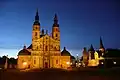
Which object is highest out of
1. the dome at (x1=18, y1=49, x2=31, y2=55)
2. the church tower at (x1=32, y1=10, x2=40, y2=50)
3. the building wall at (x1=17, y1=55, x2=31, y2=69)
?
the church tower at (x1=32, y1=10, x2=40, y2=50)

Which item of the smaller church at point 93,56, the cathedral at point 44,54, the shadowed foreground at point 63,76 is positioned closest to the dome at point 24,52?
the cathedral at point 44,54

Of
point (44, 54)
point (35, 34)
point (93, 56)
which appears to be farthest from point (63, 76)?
point (93, 56)

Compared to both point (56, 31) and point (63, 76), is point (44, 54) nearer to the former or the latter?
point (56, 31)

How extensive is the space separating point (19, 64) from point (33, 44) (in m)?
7.64

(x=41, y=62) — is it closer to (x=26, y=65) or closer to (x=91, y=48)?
(x=26, y=65)

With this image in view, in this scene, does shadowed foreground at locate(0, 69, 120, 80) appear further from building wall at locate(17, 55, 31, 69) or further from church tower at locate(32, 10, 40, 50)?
church tower at locate(32, 10, 40, 50)

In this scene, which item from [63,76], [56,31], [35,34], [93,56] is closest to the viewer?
[63,76]

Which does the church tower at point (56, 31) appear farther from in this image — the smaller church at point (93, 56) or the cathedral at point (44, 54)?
the smaller church at point (93, 56)

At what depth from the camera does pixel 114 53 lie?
6906 centimetres

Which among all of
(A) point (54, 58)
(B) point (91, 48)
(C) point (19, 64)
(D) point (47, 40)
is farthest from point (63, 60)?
(B) point (91, 48)

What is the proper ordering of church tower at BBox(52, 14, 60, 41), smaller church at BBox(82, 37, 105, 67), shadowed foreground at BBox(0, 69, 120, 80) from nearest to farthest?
shadowed foreground at BBox(0, 69, 120, 80)
church tower at BBox(52, 14, 60, 41)
smaller church at BBox(82, 37, 105, 67)

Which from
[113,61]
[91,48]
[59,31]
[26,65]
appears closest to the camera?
[113,61]

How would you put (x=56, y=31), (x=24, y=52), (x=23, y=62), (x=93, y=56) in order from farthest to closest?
(x=93, y=56) → (x=56, y=31) → (x=24, y=52) → (x=23, y=62)

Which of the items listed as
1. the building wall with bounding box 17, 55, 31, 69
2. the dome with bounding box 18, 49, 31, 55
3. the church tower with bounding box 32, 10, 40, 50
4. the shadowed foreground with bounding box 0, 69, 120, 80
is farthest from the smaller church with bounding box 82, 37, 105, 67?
the shadowed foreground with bounding box 0, 69, 120, 80
